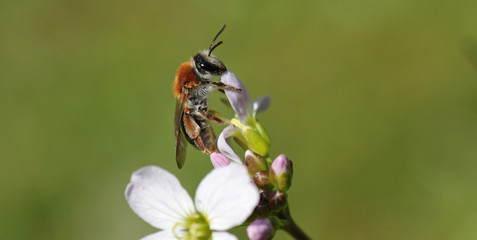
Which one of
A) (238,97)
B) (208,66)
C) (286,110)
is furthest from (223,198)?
(286,110)

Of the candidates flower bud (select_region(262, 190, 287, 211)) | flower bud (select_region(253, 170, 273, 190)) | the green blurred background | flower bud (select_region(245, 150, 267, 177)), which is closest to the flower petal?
flower bud (select_region(245, 150, 267, 177))

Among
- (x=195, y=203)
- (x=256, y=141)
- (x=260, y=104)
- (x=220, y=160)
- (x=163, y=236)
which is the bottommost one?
(x=163, y=236)

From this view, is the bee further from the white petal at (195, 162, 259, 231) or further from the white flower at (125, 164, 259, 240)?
the white petal at (195, 162, 259, 231)

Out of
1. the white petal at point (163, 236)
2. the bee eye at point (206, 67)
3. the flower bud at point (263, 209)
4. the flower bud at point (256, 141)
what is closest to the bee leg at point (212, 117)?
the flower bud at point (256, 141)

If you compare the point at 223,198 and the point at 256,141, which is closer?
the point at 223,198

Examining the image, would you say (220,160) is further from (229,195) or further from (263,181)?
(229,195)

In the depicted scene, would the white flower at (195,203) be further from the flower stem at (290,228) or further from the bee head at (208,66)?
the bee head at (208,66)
